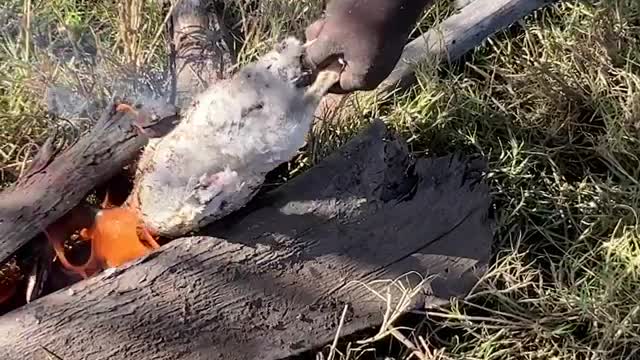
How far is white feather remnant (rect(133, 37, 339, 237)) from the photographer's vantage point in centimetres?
155

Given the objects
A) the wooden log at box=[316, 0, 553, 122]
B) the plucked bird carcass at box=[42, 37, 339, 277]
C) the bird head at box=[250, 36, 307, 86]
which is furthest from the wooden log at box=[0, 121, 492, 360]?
the wooden log at box=[316, 0, 553, 122]

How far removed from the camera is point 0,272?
5.44 ft

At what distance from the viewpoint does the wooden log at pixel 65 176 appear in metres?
1.59

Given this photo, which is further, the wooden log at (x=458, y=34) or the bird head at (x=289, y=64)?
the wooden log at (x=458, y=34)

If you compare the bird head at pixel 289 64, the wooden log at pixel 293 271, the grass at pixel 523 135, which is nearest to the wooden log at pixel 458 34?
the grass at pixel 523 135

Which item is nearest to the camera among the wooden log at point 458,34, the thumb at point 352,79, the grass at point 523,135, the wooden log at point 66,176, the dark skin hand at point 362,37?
the dark skin hand at point 362,37

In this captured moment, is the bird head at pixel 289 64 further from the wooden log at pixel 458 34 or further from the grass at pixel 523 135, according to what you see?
the wooden log at pixel 458 34

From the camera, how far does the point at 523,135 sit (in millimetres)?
2135

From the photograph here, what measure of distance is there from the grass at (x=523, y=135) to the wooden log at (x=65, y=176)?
1.02 feet

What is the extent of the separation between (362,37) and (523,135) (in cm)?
86

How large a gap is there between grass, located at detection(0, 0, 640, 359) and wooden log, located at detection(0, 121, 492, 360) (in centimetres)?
10

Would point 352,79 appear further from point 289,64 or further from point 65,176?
point 65,176

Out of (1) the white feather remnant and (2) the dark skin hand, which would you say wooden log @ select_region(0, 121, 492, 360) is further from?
(2) the dark skin hand

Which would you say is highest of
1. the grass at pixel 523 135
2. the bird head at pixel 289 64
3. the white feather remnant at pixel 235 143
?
the bird head at pixel 289 64
